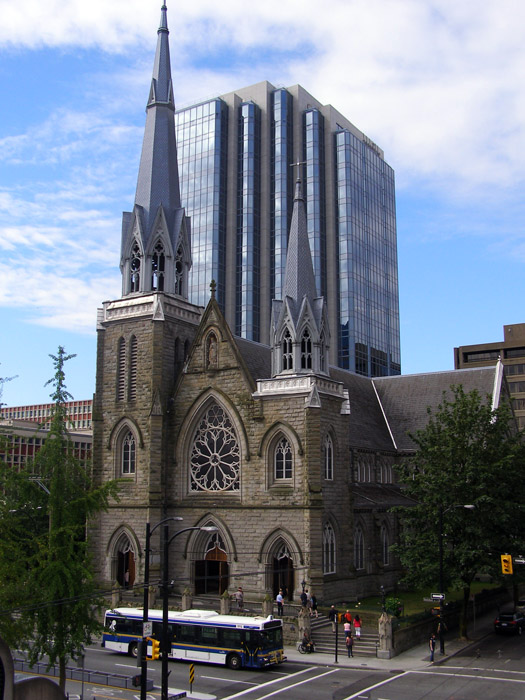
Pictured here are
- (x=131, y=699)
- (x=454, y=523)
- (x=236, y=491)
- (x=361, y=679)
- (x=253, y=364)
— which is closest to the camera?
(x=131, y=699)

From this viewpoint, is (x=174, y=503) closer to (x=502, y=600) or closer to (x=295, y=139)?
(x=502, y=600)

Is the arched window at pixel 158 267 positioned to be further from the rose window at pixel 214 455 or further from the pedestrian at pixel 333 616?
the pedestrian at pixel 333 616

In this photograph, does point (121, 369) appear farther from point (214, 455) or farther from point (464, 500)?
point (464, 500)

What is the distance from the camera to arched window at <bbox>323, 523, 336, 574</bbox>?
39.5 m

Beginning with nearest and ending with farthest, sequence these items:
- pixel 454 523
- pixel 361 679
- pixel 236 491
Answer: pixel 361 679, pixel 454 523, pixel 236 491

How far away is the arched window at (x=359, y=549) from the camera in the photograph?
4322 centimetres

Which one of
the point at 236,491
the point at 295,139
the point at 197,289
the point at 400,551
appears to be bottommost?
the point at 400,551

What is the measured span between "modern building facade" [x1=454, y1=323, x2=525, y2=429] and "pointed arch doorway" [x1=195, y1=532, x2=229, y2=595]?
69497mm

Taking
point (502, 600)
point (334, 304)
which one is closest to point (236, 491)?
point (502, 600)

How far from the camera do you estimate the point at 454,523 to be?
114ft

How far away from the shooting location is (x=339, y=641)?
33.2 metres

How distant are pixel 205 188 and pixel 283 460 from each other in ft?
227

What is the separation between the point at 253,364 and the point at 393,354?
6733cm

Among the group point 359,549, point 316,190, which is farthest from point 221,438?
point 316,190
